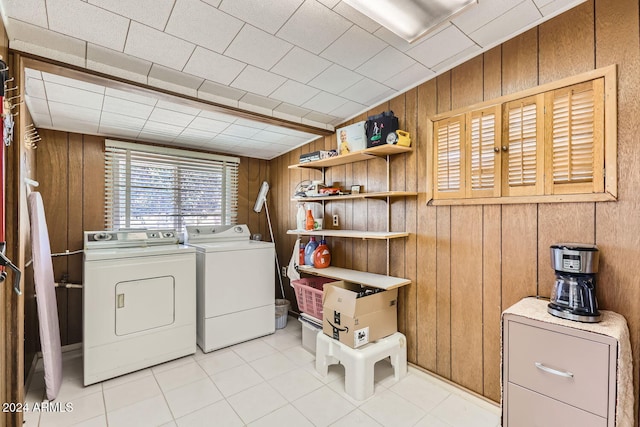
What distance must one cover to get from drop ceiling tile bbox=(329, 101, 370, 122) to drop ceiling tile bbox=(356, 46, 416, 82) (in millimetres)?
440

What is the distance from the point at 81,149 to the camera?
2.79 m

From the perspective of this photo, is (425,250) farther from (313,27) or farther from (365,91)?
(313,27)

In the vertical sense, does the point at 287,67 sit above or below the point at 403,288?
above

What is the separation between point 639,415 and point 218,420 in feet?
7.35

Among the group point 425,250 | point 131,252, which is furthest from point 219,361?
point 425,250

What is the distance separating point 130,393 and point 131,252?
39.7 inches

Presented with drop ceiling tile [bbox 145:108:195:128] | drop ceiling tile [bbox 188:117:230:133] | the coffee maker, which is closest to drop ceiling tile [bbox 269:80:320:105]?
drop ceiling tile [bbox 188:117:230:133]

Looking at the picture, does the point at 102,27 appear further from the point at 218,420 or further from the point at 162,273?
the point at 218,420

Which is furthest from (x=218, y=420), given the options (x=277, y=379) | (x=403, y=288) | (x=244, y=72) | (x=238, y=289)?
(x=244, y=72)

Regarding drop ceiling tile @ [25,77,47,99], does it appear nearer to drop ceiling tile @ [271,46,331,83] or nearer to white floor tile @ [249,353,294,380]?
drop ceiling tile @ [271,46,331,83]

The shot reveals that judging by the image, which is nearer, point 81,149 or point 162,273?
point 162,273

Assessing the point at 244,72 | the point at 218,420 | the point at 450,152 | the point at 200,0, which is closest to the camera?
the point at 200,0

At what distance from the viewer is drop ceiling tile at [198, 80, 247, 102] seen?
2.10 m

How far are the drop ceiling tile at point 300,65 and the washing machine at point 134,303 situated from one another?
1725mm
